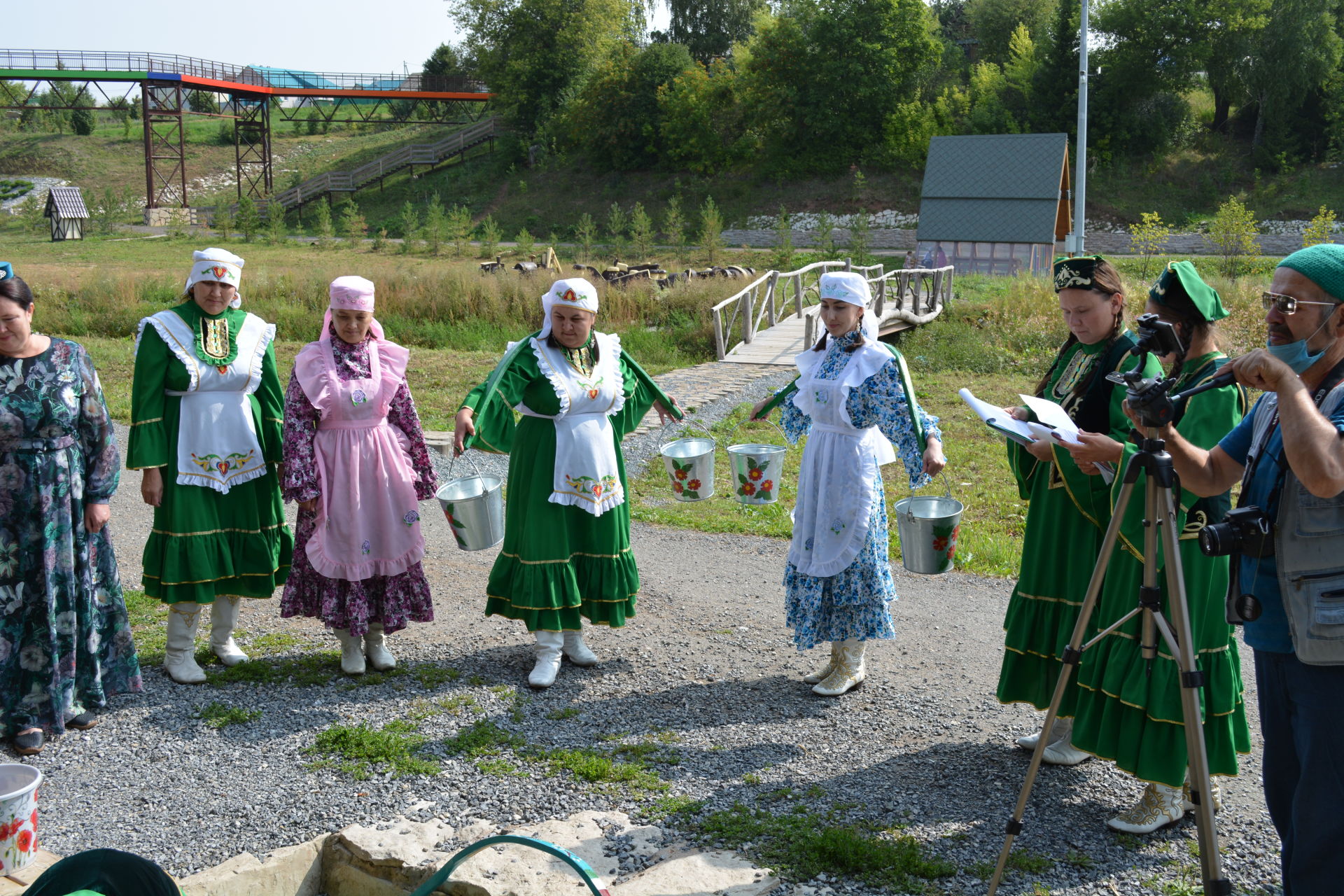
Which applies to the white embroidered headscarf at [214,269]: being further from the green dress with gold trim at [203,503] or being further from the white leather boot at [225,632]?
the white leather boot at [225,632]

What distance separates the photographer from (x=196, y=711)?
4855mm

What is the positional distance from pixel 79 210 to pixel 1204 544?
47463 millimetres

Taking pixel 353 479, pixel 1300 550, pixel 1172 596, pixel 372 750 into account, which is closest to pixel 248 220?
pixel 353 479

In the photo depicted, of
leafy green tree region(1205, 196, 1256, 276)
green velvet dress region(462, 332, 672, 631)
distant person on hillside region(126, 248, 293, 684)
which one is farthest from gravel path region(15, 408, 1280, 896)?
leafy green tree region(1205, 196, 1256, 276)

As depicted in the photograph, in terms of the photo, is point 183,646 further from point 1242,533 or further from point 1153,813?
point 1242,533

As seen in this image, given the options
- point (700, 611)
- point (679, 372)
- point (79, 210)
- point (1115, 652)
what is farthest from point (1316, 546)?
point (79, 210)

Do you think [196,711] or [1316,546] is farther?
[196,711]

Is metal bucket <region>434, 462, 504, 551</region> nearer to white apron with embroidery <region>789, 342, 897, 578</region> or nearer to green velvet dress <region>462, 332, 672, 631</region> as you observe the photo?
green velvet dress <region>462, 332, 672, 631</region>

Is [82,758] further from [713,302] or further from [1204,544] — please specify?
[713,302]

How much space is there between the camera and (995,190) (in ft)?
105

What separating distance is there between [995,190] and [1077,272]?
3004 centimetres

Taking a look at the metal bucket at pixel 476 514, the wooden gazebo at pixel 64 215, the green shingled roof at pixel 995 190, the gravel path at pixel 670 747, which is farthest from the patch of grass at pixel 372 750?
the wooden gazebo at pixel 64 215

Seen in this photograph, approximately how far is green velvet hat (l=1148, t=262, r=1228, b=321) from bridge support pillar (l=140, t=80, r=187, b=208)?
51.3 meters

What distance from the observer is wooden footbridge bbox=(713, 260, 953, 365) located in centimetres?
1703
